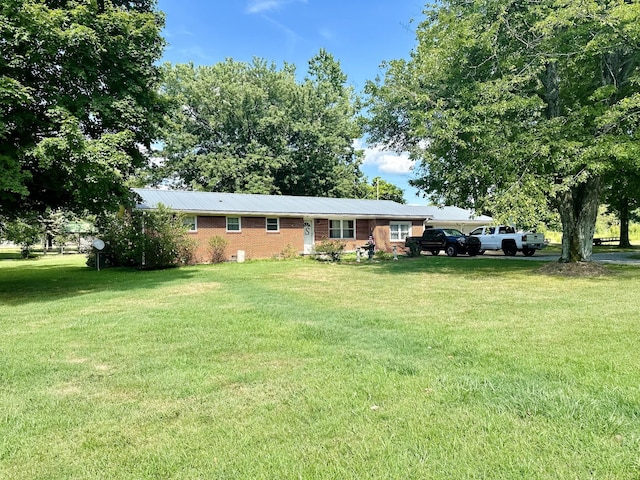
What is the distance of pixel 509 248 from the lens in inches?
985

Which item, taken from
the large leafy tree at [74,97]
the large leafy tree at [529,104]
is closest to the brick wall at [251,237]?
the large leafy tree at [74,97]

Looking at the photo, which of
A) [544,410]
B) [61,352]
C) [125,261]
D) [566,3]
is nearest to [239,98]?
[125,261]

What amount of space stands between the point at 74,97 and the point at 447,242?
2066 centimetres

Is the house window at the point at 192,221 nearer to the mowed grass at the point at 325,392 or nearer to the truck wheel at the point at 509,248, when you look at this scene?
the mowed grass at the point at 325,392

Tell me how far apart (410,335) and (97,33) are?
11933 mm

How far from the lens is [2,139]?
11336 mm

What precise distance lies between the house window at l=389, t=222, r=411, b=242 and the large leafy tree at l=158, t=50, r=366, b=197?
35.6 feet

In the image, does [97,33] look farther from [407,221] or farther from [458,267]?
[407,221]

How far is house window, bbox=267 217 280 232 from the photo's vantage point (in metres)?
25.0

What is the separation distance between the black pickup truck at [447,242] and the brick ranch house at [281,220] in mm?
2408

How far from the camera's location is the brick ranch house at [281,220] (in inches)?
902

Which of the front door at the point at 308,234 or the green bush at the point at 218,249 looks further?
the front door at the point at 308,234

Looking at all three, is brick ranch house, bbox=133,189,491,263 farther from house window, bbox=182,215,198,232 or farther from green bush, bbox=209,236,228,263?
green bush, bbox=209,236,228,263

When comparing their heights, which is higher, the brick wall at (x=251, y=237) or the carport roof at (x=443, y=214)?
the carport roof at (x=443, y=214)
